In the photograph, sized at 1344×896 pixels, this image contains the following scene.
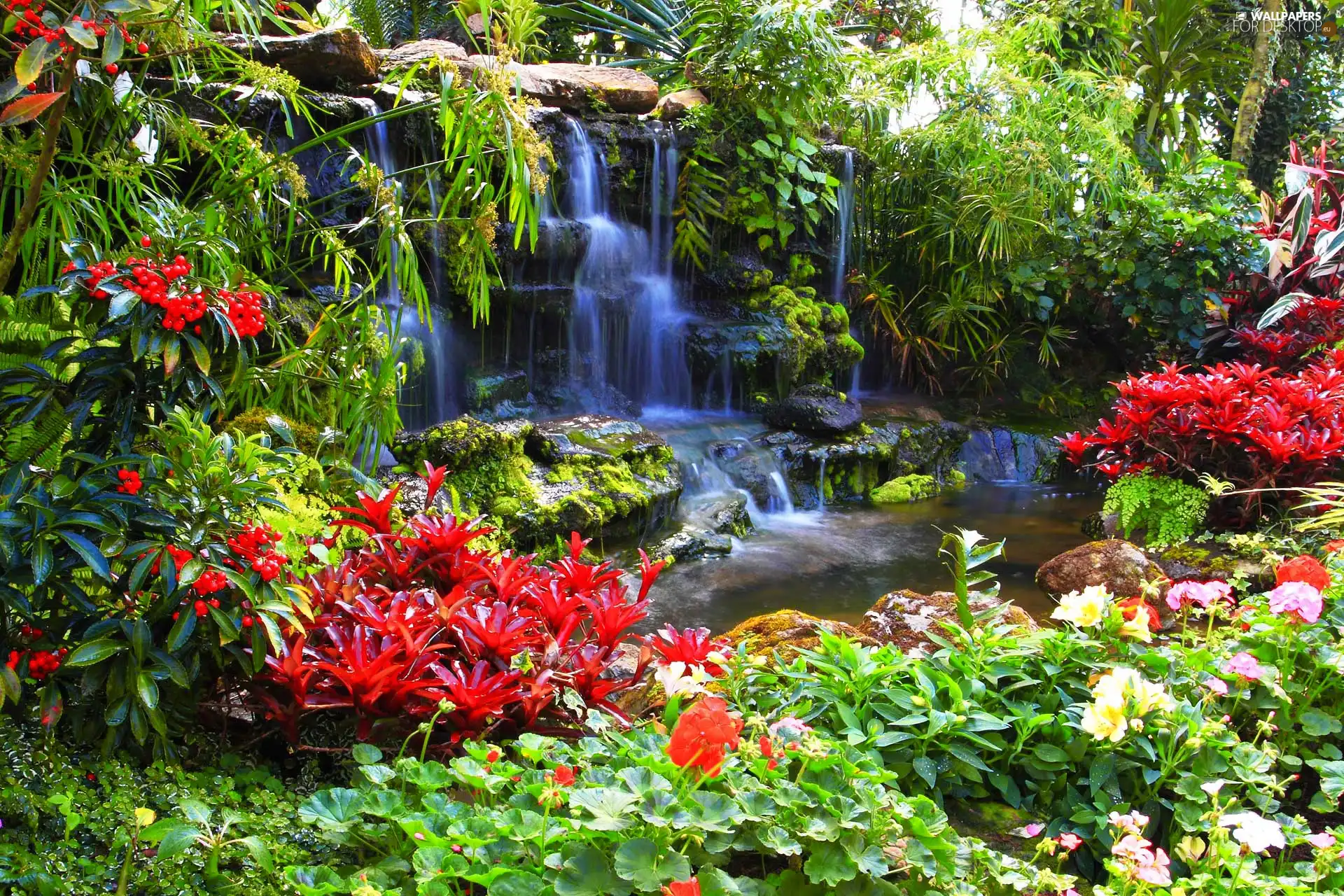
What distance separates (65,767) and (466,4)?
29.8 ft

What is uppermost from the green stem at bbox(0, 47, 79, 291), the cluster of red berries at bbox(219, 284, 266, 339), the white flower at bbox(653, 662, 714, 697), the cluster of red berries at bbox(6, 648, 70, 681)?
the green stem at bbox(0, 47, 79, 291)

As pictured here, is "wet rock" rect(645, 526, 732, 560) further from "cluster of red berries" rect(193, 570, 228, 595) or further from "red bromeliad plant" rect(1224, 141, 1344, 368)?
"red bromeliad plant" rect(1224, 141, 1344, 368)

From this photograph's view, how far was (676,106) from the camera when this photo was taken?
8023 mm

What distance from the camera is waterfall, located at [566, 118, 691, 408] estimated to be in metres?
7.33

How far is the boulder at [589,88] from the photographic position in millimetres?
7316

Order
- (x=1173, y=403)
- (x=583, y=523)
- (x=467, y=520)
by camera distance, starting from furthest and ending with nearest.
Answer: (x=583, y=523)
(x=1173, y=403)
(x=467, y=520)

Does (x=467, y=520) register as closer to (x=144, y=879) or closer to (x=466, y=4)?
(x=144, y=879)

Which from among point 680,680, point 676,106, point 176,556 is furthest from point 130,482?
point 676,106

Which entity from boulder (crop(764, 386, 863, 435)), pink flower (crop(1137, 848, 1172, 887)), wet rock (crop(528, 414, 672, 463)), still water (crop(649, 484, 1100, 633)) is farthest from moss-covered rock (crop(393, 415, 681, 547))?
pink flower (crop(1137, 848, 1172, 887))

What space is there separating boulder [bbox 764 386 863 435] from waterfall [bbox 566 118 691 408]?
79 centimetres

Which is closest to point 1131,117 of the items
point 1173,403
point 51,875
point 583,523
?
point 1173,403

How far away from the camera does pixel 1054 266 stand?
8617 millimetres

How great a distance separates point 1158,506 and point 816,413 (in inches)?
122

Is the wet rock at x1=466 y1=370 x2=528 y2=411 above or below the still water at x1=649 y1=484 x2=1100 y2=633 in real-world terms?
above
